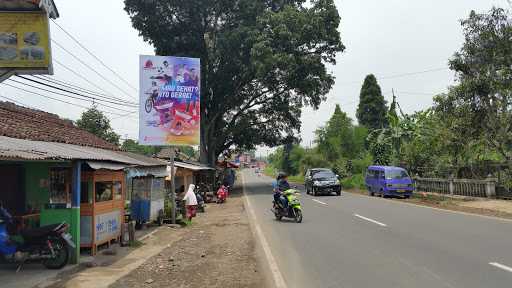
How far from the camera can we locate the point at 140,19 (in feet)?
134

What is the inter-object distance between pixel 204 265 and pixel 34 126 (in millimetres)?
7975

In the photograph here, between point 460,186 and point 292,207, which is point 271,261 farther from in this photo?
point 460,186

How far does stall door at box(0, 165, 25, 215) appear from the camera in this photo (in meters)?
12.7

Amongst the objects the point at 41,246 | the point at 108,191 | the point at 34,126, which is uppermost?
the point at 34,126

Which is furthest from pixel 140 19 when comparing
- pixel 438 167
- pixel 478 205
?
pixel 478 205

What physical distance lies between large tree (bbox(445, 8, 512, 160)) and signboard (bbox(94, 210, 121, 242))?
17.5m

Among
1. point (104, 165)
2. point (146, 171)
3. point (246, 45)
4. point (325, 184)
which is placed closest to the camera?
point (104, 165)

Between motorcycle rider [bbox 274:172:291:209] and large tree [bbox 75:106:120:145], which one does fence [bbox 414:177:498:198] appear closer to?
motorcycle rider [bbox 274:172:291:209]

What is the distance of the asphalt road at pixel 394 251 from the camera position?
7941mm

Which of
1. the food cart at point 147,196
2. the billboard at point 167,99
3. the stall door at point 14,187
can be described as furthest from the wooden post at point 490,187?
the stall door at point 14,187

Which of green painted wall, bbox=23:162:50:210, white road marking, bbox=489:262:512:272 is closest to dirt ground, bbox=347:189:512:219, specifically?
white road marking, bbox=489:262:512:272

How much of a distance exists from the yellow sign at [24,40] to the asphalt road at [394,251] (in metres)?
6.01

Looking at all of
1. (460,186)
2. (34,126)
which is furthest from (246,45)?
(34,126)

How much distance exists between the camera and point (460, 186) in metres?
27.5
